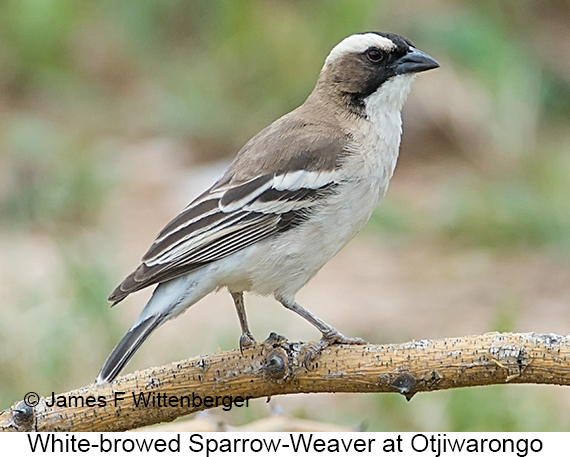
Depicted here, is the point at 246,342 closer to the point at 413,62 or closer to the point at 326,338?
the point at 326,338

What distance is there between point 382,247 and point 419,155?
1498 mm

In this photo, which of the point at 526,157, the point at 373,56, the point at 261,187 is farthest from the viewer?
the point at 526,157

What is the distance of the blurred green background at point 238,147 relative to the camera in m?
Answer: 5.57

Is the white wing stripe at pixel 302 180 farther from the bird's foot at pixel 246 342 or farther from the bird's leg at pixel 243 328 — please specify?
the bird's foot at pixel 246 342

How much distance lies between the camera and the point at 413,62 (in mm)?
4457

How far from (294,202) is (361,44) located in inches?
34.2

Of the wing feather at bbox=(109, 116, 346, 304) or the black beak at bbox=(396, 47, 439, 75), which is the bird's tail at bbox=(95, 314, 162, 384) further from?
the black beak at bbox=(396, 47, 439, 75)

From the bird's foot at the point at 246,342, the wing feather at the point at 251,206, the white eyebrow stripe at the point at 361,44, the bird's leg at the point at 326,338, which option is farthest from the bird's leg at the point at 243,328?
the white eyebrow stripe at the point at 361,44

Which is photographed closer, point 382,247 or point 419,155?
point 382,247

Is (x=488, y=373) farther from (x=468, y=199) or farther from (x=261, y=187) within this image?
(x=468, y=199)

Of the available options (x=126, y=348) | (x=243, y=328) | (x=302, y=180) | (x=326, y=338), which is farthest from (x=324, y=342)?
(x=302, y=180)

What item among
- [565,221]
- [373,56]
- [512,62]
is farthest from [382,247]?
[373,56]

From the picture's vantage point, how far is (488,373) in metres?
3.19

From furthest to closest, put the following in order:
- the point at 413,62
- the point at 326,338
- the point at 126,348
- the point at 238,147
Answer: the point at 238,147 → the point at 413,62 → the point at 326,338 → the point at 126,348
